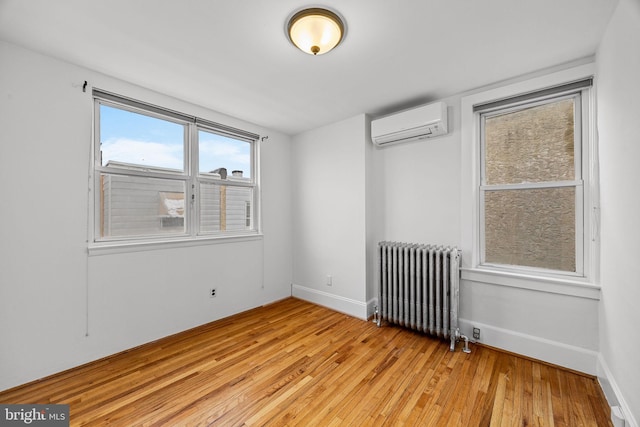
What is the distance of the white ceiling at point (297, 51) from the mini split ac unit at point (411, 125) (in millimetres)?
197

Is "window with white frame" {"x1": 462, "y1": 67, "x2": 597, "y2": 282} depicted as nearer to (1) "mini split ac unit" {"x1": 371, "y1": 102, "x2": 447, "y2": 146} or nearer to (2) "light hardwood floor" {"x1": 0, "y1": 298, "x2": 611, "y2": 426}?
(1) "mini split ac unit" {"x1": 371, "y1": 102, "x2": 447, "y2": 146}

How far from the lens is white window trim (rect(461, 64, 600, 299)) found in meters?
1.98

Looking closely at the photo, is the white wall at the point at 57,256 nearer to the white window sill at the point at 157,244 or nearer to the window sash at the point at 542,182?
the white window sill at the point at 157,244

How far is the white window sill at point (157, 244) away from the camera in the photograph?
225 cm

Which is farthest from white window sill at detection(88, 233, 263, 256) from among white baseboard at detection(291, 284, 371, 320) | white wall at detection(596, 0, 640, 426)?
white wall at detection(596, 0, 640, 426)

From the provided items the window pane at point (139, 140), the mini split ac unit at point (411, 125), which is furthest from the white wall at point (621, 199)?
the window pane at point (139, 140)

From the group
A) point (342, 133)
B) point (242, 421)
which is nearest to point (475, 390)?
point (242, 421)

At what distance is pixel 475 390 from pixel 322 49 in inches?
104

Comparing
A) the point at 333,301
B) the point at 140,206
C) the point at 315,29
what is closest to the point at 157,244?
the point at 140,206

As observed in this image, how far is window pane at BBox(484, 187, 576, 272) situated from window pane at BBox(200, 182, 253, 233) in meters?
2.85

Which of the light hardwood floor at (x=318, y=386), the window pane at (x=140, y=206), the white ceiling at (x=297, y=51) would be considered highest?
the white ceiling at (x=297, y=51)

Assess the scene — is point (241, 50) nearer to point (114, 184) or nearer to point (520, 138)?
point (114, 184)

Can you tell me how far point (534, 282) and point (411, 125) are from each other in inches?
71.9

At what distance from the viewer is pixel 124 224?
8.09 feet
